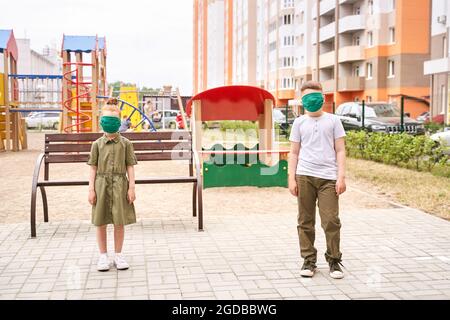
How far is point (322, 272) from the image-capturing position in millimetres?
5172

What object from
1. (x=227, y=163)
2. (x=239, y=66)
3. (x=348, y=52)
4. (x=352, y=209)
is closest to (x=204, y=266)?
(x=352, y=209)

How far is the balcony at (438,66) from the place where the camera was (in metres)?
33.5

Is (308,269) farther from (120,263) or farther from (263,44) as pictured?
(263,44)

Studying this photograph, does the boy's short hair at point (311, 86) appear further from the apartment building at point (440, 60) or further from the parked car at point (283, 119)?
the apartment building at point (440, 60)

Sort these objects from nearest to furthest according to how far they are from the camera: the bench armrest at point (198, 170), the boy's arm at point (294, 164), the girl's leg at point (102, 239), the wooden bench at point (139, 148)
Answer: the boy's arm at point (294, 164) → the girl's leg at point (102, 239) → the bench armrest at point (198, 170) → the wooden bench at point (139, 148)

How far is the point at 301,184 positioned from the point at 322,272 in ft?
2.57

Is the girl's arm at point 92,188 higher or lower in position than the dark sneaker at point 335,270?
higher

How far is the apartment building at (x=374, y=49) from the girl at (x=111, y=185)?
35216 mm

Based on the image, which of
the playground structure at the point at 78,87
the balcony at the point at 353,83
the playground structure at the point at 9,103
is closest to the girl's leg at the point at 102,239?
the playground structure at the point at 78,87

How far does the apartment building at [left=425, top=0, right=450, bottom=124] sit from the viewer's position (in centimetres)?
3359

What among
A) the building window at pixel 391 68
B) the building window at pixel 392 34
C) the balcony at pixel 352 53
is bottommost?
the building window at pixel 391 68

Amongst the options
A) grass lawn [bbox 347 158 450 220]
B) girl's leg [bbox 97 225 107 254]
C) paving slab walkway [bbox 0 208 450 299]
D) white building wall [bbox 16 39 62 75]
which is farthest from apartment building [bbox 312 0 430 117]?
white building wall [bbox 16 39 62 75]

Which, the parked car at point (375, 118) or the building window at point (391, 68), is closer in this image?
the parked car at point (375, 118)

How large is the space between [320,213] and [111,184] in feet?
6.02
